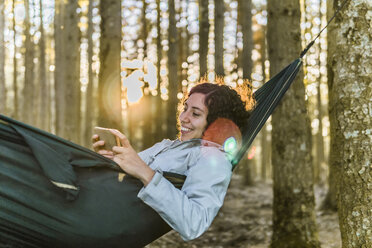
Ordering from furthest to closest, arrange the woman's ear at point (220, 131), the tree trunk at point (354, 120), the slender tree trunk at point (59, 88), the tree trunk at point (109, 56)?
the slender tree trunk at point (59, 88)
the tree trunk at point (109, 56)
the tree trunk at point (354, 120)
the woman's ear at point (220, 131)

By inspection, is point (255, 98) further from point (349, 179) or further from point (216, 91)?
point (349, 179)

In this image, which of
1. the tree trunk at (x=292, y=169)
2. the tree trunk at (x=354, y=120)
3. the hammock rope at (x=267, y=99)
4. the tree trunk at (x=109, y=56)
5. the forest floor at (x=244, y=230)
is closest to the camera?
the tree trunk at (x=354, y=120)

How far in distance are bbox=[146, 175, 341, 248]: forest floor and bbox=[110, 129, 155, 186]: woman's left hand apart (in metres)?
3.51

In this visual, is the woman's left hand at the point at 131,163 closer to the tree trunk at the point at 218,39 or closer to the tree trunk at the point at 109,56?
the tree trunk at the point at 109,56

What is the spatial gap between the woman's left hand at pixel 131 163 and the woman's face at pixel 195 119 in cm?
51

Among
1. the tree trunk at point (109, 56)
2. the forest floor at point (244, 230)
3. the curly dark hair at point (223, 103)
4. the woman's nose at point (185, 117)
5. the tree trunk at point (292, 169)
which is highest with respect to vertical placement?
the tree trunk at point (109, 56)

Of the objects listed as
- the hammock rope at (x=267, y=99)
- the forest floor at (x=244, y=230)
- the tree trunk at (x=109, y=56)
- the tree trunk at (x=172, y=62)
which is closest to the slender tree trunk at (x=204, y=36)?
the tree trunk at (x=172, y=62)

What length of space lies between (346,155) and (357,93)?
356mm

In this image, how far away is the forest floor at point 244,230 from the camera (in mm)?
5359

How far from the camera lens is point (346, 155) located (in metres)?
2.41

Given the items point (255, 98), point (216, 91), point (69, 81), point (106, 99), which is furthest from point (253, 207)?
point (216, 91)

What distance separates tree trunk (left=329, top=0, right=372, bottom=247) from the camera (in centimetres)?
233

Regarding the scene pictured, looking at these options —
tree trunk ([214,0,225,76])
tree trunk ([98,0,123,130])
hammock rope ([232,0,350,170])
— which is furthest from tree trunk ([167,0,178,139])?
hammock rope ([232,0,350,170])

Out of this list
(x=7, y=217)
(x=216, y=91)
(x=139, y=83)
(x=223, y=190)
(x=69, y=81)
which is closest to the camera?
(x=7, y=217)
